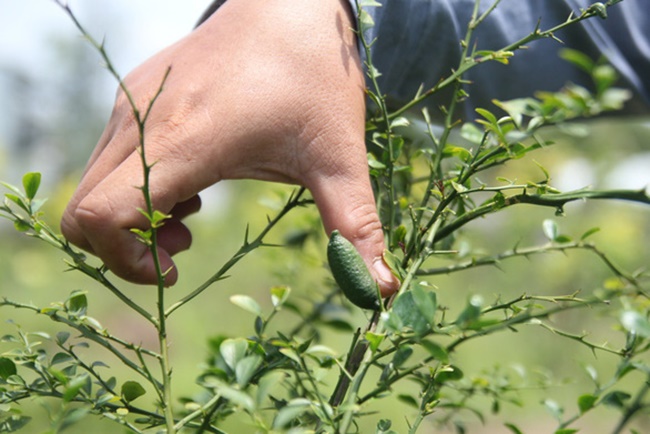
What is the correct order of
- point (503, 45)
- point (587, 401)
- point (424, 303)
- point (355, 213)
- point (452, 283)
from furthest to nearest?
point (452, 283) < point (503, 45) < point (355, 213) < point (587, 401) < point (424, 303)

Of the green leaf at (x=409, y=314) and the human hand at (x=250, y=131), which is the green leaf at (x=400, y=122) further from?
the green leaf at (x=409, y=314)

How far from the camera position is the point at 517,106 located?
627 millimetres

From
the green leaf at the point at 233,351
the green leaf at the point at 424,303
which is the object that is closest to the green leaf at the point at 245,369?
the green leaf at the point at 233,351

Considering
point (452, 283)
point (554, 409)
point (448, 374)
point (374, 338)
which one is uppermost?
point (374, 338)

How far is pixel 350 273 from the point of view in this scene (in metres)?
0.61

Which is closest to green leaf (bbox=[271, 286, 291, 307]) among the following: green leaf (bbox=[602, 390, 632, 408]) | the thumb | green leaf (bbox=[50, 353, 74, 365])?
the thumb

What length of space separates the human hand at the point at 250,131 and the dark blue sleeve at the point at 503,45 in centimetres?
12

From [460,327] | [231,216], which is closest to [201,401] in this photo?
[460,327]

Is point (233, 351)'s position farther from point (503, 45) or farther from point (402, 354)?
point (503, 45)

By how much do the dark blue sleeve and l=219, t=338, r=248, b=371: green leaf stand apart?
1.30ft

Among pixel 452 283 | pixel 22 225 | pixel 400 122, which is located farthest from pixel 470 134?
pixel 452 283

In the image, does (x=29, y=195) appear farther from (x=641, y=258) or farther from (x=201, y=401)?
(x=641, y=258)

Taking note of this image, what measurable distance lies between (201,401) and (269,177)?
0.24 meters

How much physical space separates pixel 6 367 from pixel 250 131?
298mm
